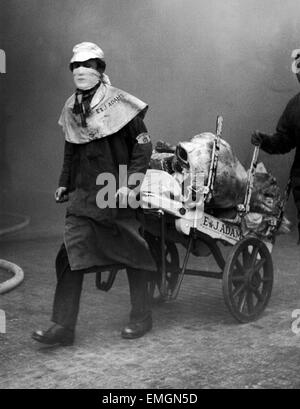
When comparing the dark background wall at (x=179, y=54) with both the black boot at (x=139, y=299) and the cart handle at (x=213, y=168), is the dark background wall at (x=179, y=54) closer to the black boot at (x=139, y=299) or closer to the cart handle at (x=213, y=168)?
the cart handle at (x=213, y=168)

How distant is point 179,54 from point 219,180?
22.4ft

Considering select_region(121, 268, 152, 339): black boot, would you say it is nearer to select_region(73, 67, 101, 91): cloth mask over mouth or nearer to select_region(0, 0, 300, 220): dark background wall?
select_region(73, 67, 101, 91): cloth mask over mouth

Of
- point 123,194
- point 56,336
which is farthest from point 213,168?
point 56,336

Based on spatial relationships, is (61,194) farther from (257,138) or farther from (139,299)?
(257,138)

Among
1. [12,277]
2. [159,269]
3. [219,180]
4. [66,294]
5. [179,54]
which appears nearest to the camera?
[66,294]

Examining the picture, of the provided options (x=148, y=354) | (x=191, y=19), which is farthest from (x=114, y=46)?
(x=148, y=354)

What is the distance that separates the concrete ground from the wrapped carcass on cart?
79cm

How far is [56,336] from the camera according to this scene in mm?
4285

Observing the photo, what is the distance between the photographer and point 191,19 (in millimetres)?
11062

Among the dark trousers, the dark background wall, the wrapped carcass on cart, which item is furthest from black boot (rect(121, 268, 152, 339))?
the dark background wall

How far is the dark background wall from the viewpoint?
33.2ft

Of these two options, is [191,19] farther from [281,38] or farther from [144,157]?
[144,157]
